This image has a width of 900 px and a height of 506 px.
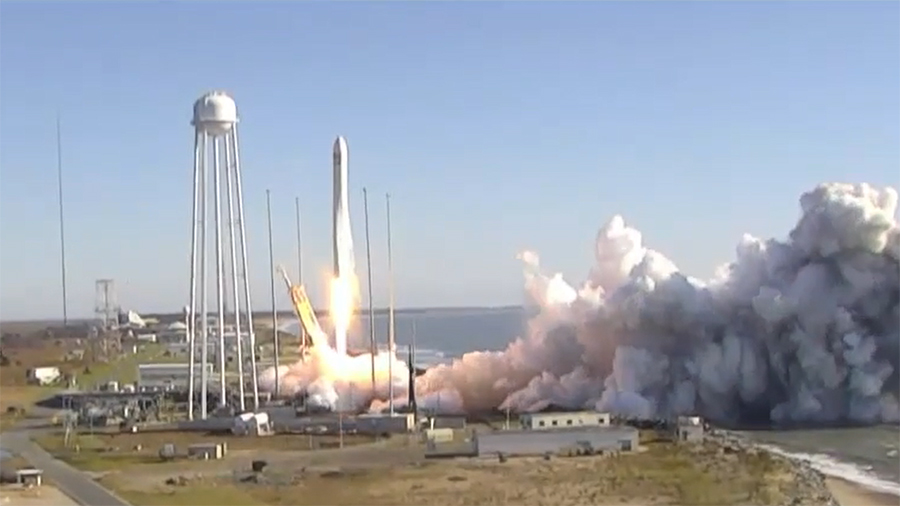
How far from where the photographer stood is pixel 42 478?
1448 inches

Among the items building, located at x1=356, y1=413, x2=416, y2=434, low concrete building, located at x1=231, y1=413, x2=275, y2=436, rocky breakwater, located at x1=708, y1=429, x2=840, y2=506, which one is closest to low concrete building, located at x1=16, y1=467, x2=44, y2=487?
low concrete building, located at x1=231, y1=413, x2=275, y2=436

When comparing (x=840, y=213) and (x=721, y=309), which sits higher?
(x=840, y=213)

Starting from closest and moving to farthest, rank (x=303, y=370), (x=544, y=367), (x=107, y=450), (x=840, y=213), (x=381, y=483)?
(x=381, y=483) < (x=107, y=450) < (x=840, y=213) < (x=544, y=367) < (x=303, y=370)

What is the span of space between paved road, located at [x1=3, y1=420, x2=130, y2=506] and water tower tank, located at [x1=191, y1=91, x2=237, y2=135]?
484 inches

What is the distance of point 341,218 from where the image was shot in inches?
2260

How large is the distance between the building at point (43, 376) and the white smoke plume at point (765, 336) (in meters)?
Answer: 27.0

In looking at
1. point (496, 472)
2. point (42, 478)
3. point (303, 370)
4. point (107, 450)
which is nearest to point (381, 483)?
point (496, 472)

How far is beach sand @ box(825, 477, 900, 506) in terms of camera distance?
35.4 meters

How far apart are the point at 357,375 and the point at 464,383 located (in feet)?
15.1

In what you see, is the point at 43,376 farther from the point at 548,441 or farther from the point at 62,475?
the point at 548,441

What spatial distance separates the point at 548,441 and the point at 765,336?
16.1 meters

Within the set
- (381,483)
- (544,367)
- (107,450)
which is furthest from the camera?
(544,367)

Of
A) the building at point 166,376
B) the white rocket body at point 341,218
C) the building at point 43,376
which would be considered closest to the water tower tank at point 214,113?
the white rocket body at point 341,218

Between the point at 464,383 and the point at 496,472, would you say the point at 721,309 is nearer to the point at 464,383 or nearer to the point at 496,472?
the point at 464,383
